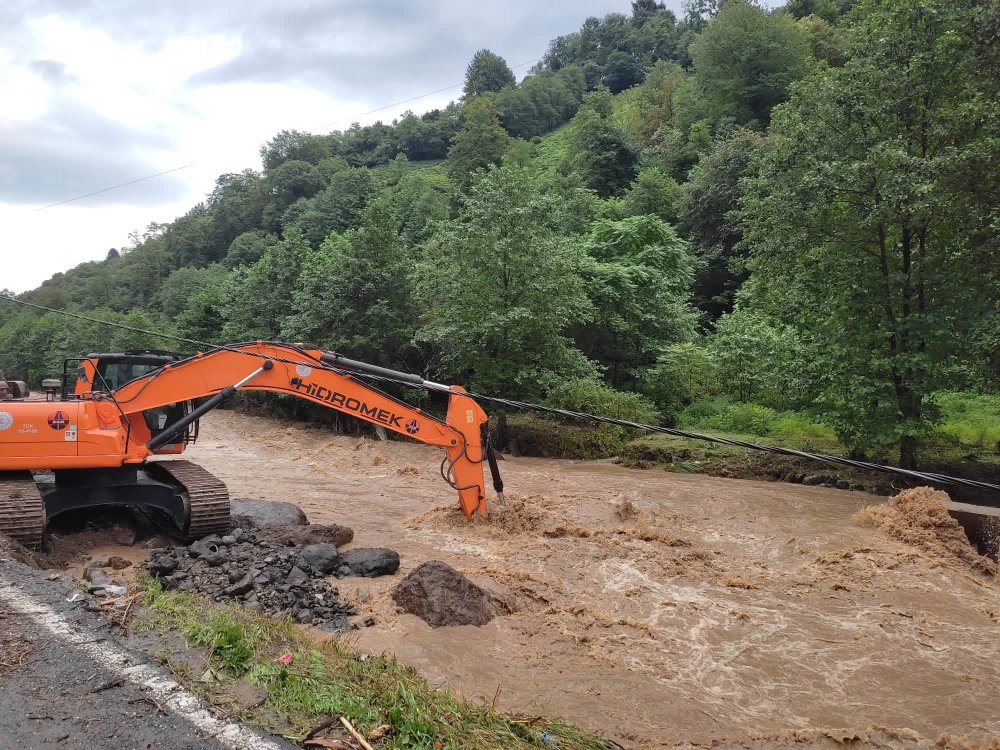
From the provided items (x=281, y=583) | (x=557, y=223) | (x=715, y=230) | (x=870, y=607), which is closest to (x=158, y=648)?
(x=281, y=583)

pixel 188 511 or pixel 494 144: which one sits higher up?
pixel 494 144

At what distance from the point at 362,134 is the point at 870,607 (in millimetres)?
105450

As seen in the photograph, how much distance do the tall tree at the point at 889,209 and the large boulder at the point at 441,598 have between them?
32.6 feet

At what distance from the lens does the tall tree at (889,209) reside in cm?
1246

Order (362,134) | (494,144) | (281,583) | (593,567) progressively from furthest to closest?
1. (362,134)
2. (494,144)
3. (593,567)
4. (281,583)

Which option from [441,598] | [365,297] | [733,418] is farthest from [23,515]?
[733,418]

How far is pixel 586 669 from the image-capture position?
6203mm

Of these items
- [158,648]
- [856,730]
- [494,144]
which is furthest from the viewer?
[494,144]

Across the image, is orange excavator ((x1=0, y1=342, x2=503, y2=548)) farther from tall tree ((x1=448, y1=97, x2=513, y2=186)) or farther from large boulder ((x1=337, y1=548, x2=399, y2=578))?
tall tree ((x1=448, y1=97, x2=513, y2=186))

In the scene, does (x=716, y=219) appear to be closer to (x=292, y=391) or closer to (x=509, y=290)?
(x=509, y=290)

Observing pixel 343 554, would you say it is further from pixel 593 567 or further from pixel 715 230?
pixel 715 230

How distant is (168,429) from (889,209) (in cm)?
1303

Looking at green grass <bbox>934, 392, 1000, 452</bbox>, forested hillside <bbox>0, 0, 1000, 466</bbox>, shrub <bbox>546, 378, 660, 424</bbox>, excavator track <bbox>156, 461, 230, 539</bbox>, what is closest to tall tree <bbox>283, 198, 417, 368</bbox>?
forested hillside <bbox>0, 0, 1000, 466</bbox>

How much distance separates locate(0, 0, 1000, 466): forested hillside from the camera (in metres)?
13.0
